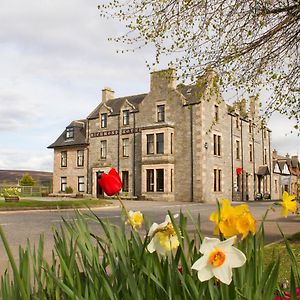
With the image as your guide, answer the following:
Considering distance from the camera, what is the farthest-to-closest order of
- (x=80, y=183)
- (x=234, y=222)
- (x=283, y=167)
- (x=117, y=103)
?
1. (x=283, y=167)
2. (x=80, y=183)
3. (x=117, y=103)
4. (x=234, y=222)

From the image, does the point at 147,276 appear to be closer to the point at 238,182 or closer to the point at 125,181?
the point at 125,181

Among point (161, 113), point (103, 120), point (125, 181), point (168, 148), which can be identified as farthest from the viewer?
point (103, 120)

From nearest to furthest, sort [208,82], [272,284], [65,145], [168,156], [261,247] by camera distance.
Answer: [272,284] < [261,247] < [208,82] < [168,156] < [65,145]

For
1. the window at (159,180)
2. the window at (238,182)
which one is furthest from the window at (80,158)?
the window at (238,182)

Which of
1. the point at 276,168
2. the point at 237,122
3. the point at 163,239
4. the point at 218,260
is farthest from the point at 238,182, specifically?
the point at 218,260

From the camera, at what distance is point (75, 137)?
149 feet

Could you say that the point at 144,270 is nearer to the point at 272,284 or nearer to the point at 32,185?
the point at 272,284

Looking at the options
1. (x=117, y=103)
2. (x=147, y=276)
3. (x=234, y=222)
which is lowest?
(x=147, y=276)

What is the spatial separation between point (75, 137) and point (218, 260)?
147ft

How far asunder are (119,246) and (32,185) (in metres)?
50.9

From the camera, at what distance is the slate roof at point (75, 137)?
44.7m

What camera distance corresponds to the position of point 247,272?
1.94 meters

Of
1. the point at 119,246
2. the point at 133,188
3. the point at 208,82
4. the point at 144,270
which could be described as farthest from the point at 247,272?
the point at 133,188

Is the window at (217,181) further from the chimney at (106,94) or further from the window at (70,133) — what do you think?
the window at (70,133)
